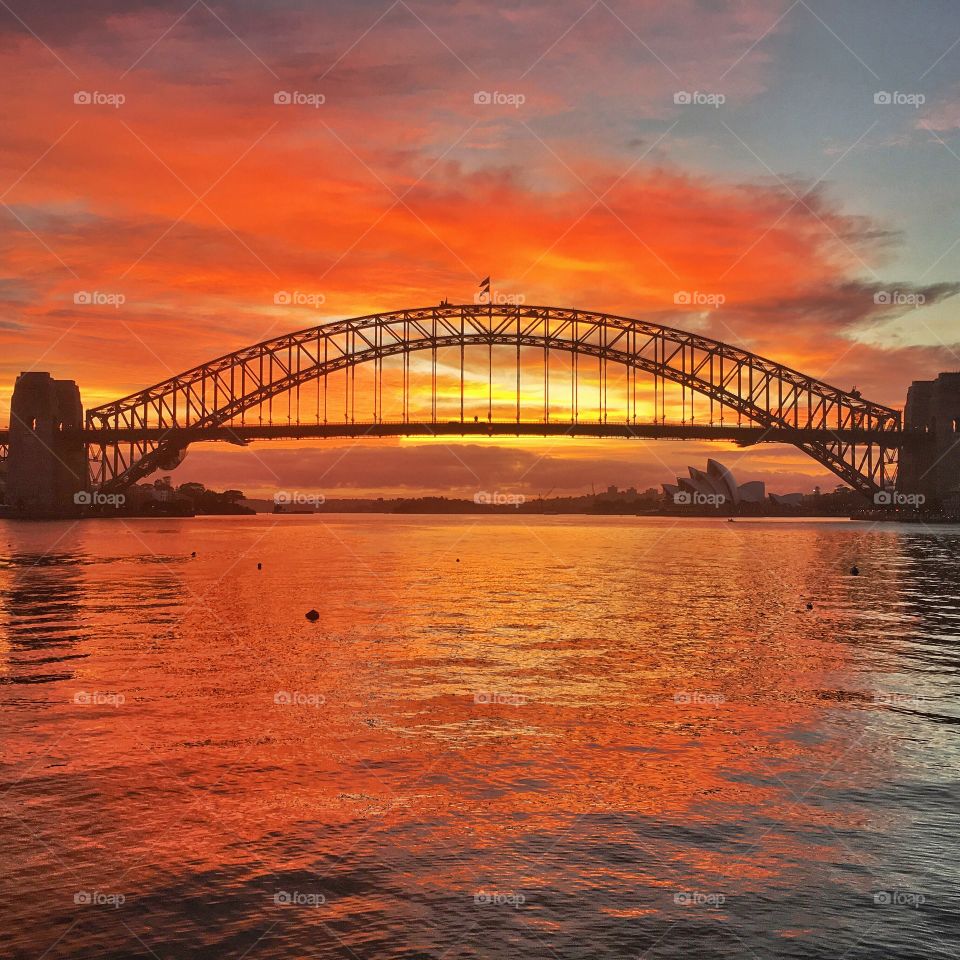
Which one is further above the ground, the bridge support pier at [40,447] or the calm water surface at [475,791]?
the bridge support pier at [40,447]

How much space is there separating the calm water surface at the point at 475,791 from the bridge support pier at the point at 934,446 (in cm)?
9387

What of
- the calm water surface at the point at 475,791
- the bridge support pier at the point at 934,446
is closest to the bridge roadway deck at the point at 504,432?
the bridge support pier at the point at 934,446

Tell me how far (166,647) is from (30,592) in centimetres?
1499

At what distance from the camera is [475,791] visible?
1141cm

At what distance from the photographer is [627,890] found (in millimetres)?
8727

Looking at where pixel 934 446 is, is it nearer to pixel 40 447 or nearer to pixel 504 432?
pixel 504 432

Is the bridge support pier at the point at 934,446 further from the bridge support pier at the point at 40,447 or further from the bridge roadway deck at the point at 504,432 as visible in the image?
the bridge support pier at the point at 40,447

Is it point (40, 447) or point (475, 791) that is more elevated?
point (40, 447)

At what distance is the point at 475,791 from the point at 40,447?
11033 centimetres

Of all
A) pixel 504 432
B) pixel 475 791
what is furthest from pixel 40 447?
pixel 475 791

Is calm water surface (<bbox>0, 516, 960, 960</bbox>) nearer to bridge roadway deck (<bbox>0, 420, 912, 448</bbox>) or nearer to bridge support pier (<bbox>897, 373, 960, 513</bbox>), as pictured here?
bridge roadway deck (<bbox>0, 420, 912, 448</bbox>)

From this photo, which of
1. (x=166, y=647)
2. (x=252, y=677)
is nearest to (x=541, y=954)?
(x=252, y=677)

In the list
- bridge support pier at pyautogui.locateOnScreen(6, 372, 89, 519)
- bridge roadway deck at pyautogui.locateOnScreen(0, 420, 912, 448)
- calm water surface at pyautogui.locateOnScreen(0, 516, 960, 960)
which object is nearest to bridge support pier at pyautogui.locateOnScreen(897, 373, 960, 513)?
bridge roadway deck at pyautogui.locateOnScreen(0, 420, 912, 448)

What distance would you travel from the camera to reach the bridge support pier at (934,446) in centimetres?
11131
